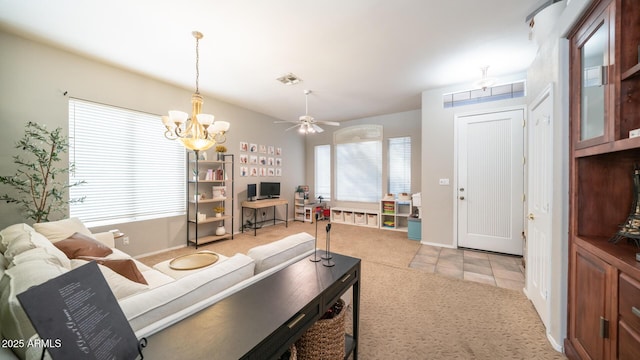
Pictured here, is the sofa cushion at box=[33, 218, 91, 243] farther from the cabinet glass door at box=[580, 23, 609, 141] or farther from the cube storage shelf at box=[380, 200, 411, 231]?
the cube storage shelf at box=[380, 200, 411, 231]

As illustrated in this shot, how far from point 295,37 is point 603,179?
288 centimetres

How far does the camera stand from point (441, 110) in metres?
4.08

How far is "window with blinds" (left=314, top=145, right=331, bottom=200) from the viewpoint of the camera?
679 cm

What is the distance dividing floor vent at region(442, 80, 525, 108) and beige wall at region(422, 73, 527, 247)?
0.10 meters

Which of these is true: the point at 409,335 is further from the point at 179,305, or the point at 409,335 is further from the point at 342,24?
the point at 342,24

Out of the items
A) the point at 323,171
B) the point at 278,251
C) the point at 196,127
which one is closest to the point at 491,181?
the point at 278,251

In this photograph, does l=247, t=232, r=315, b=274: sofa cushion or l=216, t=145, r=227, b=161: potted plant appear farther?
l=216, t=145, r=227, b=161: potted plant

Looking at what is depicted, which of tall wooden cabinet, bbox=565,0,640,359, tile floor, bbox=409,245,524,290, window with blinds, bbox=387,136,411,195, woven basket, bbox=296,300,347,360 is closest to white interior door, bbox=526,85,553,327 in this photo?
tall wooden cabinet, bbox=565,0,640,359

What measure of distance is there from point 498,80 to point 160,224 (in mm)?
5885

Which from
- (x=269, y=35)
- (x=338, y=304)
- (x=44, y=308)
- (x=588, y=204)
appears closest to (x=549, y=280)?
(x=588, y=204)

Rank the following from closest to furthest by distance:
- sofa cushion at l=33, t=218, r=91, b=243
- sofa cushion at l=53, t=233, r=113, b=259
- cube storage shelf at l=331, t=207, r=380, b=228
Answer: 1. sofa cushion at l=53, t=233, r=113, b=259
2. sofa cushion at l=33, t=218, r=91, b=243
3. cube storage shelf at l=331, t=207, r=380, b=228

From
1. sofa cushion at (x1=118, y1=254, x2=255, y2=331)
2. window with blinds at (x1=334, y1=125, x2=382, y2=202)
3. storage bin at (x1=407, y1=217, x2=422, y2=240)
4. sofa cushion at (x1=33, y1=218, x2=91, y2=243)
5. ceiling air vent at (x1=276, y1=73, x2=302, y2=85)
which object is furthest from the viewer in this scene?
window with blinds at (x1=334, y1=125, x2=382, y2=202)

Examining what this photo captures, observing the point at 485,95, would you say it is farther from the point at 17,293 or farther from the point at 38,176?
the point at 38,176

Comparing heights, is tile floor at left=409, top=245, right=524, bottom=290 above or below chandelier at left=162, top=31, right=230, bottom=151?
below
